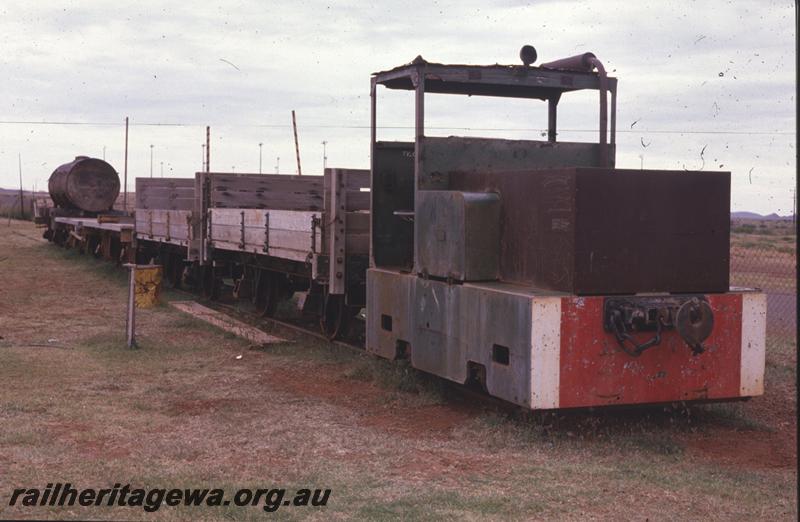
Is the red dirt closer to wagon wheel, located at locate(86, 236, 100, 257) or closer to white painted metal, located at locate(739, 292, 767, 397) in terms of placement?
white painted metal, located at locate(739, 292, 767, 397)

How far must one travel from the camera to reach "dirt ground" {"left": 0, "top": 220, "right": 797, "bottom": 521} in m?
5.33

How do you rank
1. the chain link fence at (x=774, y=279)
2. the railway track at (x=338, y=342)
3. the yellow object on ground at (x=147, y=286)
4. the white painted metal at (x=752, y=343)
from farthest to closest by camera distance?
1. the yellow object on ground at (x=147, y=286)
2. the chain link fence at (x=774, y=279)
3. the railway track at (x=338, y=342)
4. the white painted metal at (x=752, y=343)

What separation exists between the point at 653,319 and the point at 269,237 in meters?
6.40

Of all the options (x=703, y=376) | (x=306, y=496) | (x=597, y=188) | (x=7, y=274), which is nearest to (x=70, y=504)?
(x=306, y=496)

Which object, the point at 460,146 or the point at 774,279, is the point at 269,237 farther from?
the point at 774,279

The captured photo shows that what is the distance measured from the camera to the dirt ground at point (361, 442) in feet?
17.5

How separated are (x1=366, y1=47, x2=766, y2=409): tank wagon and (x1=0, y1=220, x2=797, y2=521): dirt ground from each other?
361 millimetres

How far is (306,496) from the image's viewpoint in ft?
17.6

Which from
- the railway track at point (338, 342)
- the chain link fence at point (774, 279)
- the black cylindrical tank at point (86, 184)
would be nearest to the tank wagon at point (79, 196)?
the black cylindrical tank at point (86, 184)

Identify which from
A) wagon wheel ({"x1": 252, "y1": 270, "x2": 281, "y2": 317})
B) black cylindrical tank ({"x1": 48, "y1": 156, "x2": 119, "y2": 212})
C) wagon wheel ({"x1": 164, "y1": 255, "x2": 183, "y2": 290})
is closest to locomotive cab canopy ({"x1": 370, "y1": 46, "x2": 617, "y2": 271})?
wagon wheel ({"x1": 252, "y1": 270, "x2": 281, "y2": 317})

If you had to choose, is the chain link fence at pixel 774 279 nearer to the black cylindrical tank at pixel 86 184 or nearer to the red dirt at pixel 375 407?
the red dirt at pixel 375 407

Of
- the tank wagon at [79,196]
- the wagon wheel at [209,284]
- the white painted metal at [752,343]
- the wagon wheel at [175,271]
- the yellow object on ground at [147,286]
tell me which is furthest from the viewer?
the tank wagon at [79,196]

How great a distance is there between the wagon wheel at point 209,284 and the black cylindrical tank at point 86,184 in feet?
36.7

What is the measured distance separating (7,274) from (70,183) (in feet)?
22.2
